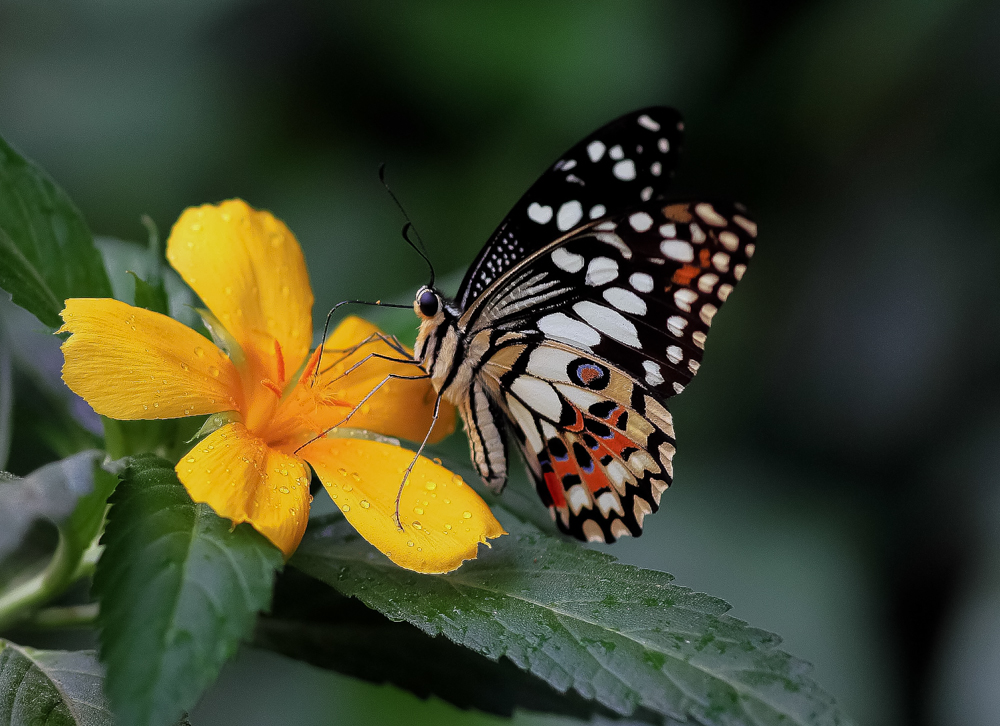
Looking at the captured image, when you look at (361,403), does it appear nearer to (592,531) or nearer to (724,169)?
(592,531)

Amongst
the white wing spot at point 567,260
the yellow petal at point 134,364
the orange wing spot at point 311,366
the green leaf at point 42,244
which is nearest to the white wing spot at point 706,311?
the white wing spot at point 567,260

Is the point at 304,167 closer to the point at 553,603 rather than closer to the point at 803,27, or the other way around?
the point at 803,27

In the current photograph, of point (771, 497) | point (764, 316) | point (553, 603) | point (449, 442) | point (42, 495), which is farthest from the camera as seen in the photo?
point (764, 316)

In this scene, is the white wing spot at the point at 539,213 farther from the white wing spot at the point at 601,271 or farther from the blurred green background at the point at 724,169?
the blurred green background at the point at 724,169

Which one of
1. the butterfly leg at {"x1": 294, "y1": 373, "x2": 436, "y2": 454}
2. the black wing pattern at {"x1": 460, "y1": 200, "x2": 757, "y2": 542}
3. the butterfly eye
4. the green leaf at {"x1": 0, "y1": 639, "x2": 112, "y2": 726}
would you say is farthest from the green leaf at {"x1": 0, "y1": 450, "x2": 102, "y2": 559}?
the black wing pattern at {"x1": 460, "y1": 200, "x2": 757, "y2": 542}

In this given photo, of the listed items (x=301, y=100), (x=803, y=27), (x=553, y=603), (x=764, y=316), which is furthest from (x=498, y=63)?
(x=553, y=603)

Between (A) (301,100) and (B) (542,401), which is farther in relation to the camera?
(A) (301,100)

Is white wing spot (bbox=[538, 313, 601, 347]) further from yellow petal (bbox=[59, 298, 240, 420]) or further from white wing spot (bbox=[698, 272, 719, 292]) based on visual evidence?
yellow petal (bbox=[59, 298, 240, 420])
